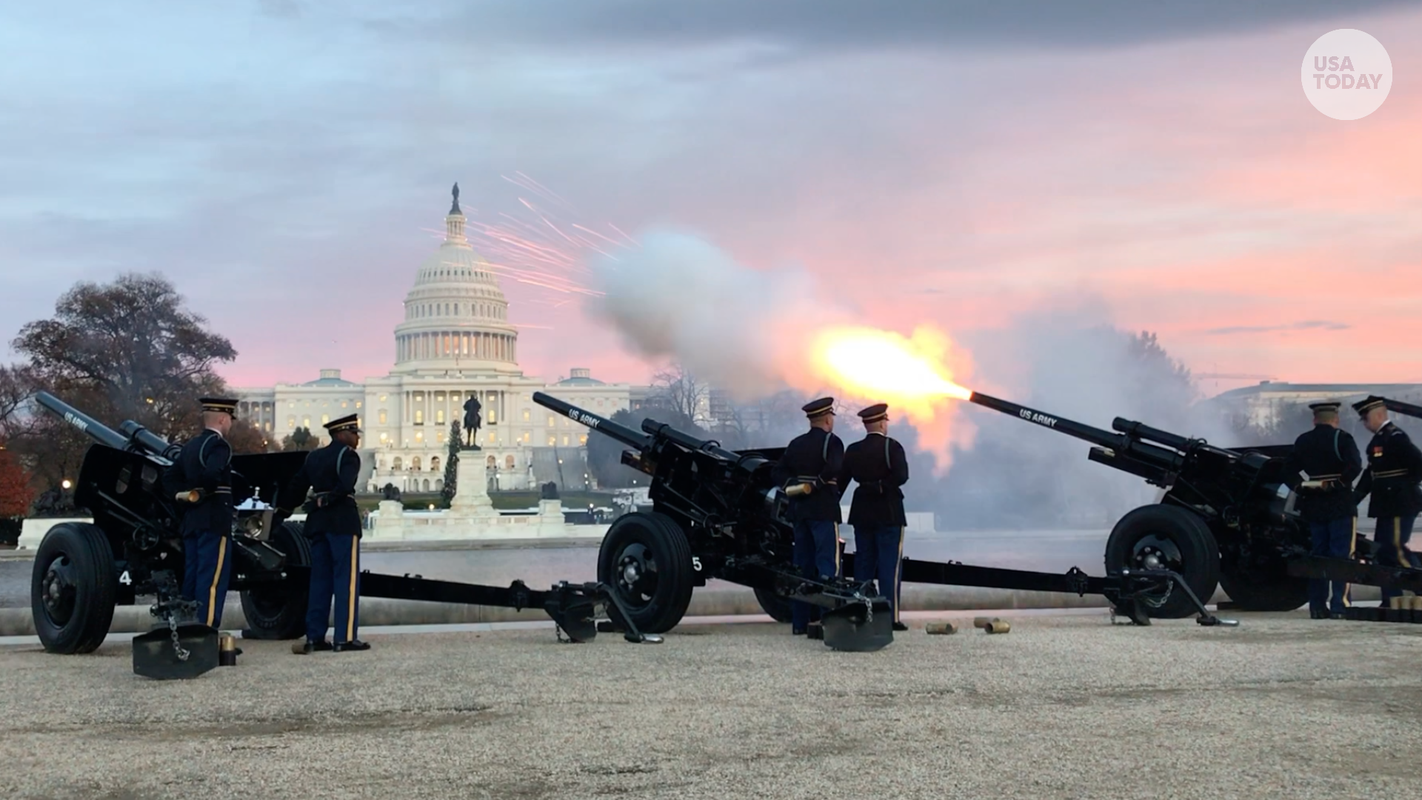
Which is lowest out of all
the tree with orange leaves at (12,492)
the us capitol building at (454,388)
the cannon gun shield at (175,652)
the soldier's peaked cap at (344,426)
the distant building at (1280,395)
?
the cannon gun shield at (175,652)

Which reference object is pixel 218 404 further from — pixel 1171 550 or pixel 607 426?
pixel 1171 550

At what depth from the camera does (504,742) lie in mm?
6219

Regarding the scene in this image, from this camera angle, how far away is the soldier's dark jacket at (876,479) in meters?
11.1

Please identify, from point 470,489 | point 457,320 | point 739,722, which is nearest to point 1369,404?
point 739,722

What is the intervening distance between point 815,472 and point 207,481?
14.1 feet

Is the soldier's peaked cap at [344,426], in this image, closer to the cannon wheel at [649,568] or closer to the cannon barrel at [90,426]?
the cannon barrel at [90,426]

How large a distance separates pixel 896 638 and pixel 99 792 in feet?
20.8

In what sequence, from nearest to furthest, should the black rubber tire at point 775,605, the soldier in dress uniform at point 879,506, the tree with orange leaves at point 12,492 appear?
the soldier in dress uniform at point 879,506, the black rubber tire at point 775,605, the tree with orange leaves at point 12,492

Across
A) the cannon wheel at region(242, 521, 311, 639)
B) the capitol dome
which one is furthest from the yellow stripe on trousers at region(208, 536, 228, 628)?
the capitol dome

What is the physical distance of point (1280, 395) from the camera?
238 ft

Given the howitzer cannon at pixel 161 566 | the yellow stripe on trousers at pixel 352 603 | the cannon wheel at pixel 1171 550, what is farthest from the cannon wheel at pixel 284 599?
the cannon wheel at pixel 1171 550

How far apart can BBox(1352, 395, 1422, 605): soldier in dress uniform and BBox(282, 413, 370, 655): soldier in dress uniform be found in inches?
317

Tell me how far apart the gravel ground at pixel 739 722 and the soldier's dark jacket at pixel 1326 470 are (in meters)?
2.10

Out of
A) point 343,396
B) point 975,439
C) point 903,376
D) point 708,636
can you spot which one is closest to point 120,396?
point 975,439
